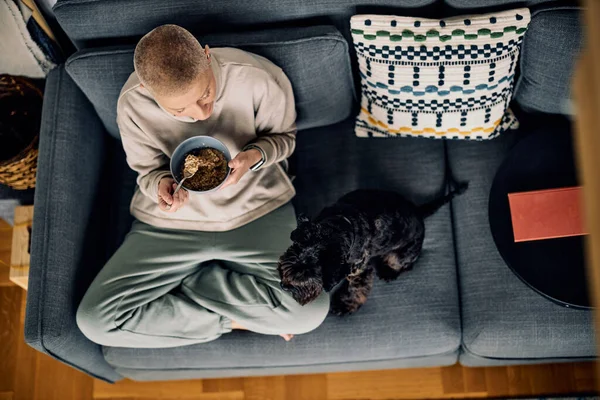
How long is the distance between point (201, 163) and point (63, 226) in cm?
59

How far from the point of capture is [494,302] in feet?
5.00

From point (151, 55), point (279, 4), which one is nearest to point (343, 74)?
point (279, 4)

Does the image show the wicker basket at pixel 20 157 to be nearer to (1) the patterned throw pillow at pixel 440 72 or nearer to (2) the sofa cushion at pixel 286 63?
(2) the sofa cushion at pixel 286 63

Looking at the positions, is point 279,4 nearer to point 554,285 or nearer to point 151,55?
point 151,55

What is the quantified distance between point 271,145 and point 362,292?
537mm

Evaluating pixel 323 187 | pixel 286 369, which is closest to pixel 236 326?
pixel 286 369

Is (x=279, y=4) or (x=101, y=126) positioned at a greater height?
(x=279, y=4)

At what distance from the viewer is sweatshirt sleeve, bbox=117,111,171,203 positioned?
4.65 ft

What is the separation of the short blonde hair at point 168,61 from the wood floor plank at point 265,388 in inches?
51.9

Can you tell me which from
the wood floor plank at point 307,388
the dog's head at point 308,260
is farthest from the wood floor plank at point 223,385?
the dog's head at point 308,260

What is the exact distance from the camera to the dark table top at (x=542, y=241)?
1.38 m

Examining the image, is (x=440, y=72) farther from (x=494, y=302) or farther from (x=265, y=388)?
(x=265, y=388)

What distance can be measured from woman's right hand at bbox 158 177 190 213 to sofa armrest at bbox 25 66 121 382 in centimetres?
39

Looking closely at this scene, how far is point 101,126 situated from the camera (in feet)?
5.58
